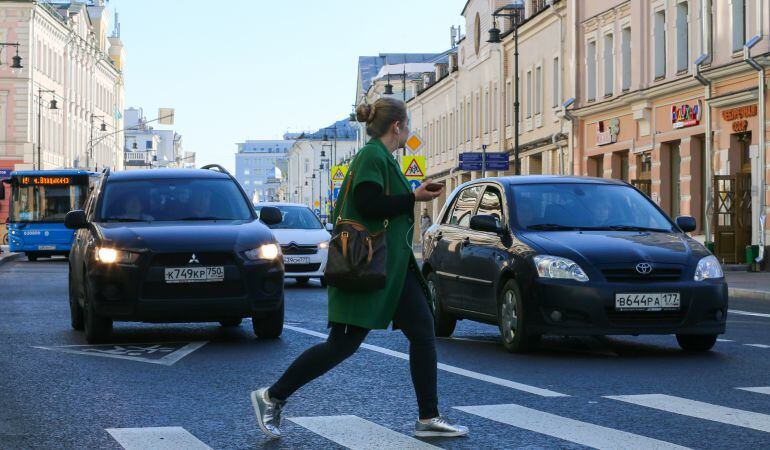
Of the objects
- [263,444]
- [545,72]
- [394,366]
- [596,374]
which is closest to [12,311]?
[394,366]

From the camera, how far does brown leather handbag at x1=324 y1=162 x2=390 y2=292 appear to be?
7359 millimetres

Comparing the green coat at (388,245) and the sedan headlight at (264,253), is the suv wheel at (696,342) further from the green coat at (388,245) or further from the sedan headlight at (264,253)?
the green coat at (388,245)

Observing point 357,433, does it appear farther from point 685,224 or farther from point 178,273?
point 685,224

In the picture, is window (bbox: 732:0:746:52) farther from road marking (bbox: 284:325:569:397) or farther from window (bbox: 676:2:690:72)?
road marking (bbox: 284:325:569:397)

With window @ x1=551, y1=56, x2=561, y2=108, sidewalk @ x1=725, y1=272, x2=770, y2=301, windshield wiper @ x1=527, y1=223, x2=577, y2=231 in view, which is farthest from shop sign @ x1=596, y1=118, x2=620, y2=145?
windshield wiper @ x1=527, y1=223, x2=577, y2=231

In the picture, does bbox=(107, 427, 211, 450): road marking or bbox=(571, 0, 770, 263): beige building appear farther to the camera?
bbox=(571, 0, 770, 263): beige building

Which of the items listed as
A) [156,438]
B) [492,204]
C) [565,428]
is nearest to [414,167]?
[492,204]

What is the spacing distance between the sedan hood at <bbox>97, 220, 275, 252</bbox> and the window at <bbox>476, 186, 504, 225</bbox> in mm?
2083

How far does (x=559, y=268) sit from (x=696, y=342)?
1.56 metres

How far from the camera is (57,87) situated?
90188 millimetres

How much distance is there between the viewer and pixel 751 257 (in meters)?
31.2

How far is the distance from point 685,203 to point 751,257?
5.17 meters

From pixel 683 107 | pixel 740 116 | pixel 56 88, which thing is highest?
pixel 56 88

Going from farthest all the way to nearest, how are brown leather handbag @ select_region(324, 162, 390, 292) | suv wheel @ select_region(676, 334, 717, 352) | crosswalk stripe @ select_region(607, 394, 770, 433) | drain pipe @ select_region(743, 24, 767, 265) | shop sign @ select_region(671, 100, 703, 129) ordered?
1. shop sign @ select_region(671, 100, 703, 129)
2. drain pipe @ select_region(743, 24, 767, 265)
3. suv wheel @ select_region(676, 334, 717, 352)
4. crosswalk stripe @ select_region(607, 394, 770, 433)
5. brown leather handbag @ select_region(324, 162, 390, 292)
